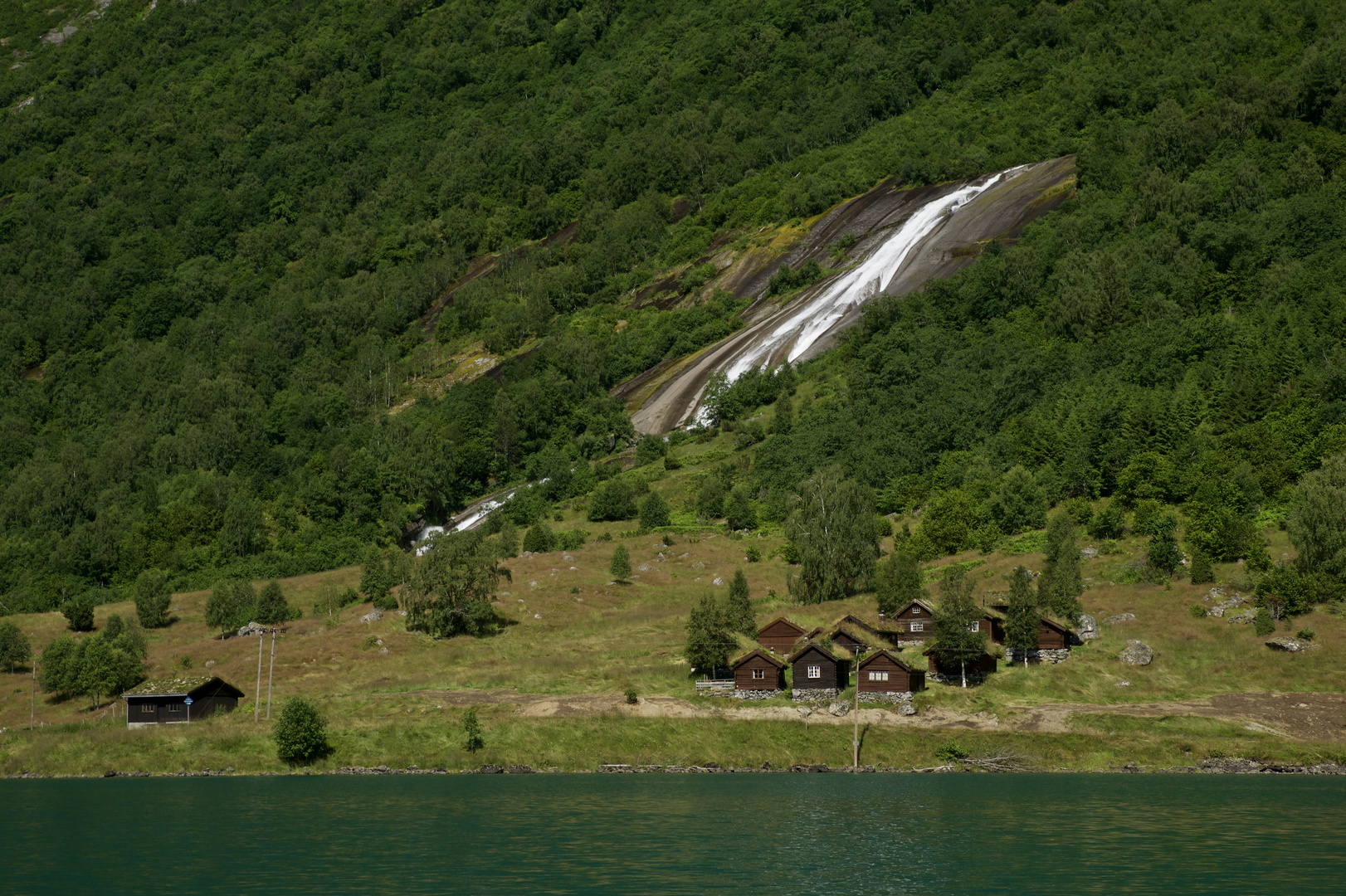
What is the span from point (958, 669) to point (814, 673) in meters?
11.1

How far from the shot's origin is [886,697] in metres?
91.9

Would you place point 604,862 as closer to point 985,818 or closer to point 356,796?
point 985,818

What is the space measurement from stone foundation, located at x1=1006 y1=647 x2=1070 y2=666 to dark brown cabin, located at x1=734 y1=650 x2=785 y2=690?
60.4 ft

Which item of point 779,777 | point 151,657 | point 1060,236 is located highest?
point 1060,236

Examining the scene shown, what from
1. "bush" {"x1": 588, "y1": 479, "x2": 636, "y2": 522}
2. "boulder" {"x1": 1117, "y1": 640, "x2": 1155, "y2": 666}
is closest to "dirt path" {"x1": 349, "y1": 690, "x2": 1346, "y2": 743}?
"boulder" {"x1": 1117, "y1": 640, "x2": 1155, "y2": 666}

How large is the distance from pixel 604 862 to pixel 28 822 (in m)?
32.6

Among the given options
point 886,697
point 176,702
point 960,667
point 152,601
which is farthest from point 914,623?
point 152,601

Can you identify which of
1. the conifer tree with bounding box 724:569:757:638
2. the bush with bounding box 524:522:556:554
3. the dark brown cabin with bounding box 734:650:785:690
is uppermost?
the bush with bounding box 524:522:556:554

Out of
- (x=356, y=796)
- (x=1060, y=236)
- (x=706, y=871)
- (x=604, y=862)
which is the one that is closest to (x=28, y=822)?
(x=356, y=796)

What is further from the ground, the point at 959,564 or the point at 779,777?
the point at 959,564

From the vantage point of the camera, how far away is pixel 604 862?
53.1m

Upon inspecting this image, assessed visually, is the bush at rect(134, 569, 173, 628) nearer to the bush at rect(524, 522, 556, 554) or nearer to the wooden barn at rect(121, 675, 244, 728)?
the wooden barn at rect(121, 675, 244, 728)

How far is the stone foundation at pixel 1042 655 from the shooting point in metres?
95.8

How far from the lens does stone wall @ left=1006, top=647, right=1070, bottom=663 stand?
9575 centimetres
